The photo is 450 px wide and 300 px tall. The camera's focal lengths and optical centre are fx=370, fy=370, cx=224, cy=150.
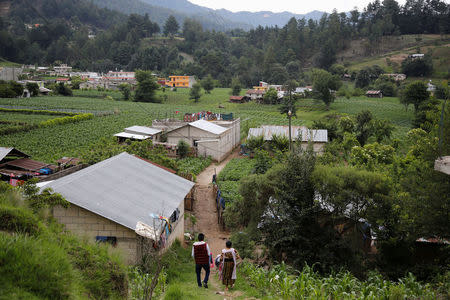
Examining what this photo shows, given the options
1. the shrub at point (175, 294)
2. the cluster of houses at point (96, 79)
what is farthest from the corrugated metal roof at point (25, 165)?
the cluster of houses at point (96, 79)

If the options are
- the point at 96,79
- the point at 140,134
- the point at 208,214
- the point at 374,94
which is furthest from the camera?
the point at 96,79

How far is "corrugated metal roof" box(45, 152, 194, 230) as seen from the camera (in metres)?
9.71

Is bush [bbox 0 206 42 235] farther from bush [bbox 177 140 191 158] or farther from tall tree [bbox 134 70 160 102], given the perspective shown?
tall tree [bbox 134 70 160 102]

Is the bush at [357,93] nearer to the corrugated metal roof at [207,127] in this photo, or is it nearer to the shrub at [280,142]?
the shrub at [280,142]

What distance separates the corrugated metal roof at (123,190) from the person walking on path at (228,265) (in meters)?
2.85

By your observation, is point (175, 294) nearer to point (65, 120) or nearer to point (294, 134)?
point (294, 134)

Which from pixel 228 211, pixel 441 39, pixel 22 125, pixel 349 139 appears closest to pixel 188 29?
pixel 441 39

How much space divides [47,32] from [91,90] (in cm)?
8773

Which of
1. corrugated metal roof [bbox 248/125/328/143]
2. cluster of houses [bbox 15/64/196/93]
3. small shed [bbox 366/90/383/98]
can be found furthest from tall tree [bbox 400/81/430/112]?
cluster of houses [bbox 15/64/196/93]

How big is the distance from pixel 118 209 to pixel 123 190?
4.51ft

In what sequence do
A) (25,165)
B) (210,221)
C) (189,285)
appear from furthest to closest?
(25,165) < (210,221) < (189,285)

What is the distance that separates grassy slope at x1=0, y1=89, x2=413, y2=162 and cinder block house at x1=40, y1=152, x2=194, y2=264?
60.4ft

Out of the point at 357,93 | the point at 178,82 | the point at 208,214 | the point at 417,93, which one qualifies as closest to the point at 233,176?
the point at 208,214

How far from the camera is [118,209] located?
9922 millimetres
